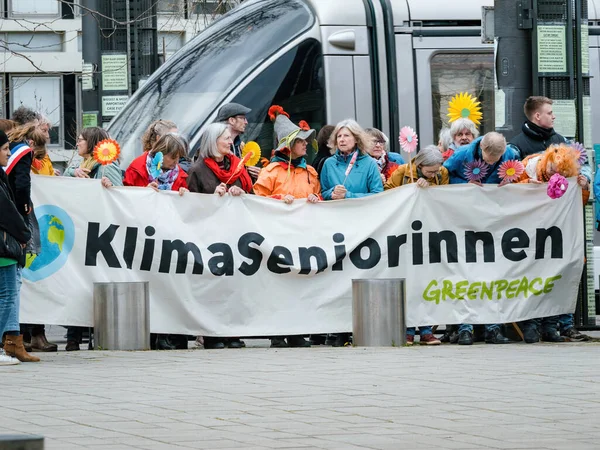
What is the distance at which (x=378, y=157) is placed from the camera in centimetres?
1413

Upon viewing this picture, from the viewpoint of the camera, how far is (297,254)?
42.9 feet

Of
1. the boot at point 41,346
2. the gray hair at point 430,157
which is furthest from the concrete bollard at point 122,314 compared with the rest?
the gray hair at point 430,157

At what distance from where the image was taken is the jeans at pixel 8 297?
11273 millimetres

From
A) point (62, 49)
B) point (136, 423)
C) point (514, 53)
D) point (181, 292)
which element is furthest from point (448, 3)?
point (62, 49)

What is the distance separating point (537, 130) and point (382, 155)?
1.48 m

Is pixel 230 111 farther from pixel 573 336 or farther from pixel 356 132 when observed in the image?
pixel 573 336

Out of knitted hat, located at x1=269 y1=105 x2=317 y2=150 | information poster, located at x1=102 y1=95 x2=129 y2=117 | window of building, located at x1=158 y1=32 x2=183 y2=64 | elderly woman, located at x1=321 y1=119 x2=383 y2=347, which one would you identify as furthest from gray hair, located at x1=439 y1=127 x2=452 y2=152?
window of building, located at x1=158 y1=32 x2=183 y2=64

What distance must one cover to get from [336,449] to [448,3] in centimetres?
985

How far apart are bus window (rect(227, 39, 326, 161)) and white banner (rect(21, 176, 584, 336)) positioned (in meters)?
2.54

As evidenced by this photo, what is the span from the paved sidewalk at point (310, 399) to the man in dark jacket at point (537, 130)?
2160mm

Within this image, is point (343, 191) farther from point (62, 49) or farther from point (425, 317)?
point (62, 49)

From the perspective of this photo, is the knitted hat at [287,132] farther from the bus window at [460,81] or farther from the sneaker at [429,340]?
the bus window at [460,81]

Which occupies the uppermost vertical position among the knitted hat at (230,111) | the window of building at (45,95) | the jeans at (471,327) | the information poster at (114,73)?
the window of building at (45,95)

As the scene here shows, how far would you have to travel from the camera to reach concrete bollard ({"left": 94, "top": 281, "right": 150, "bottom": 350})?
1238 cm
